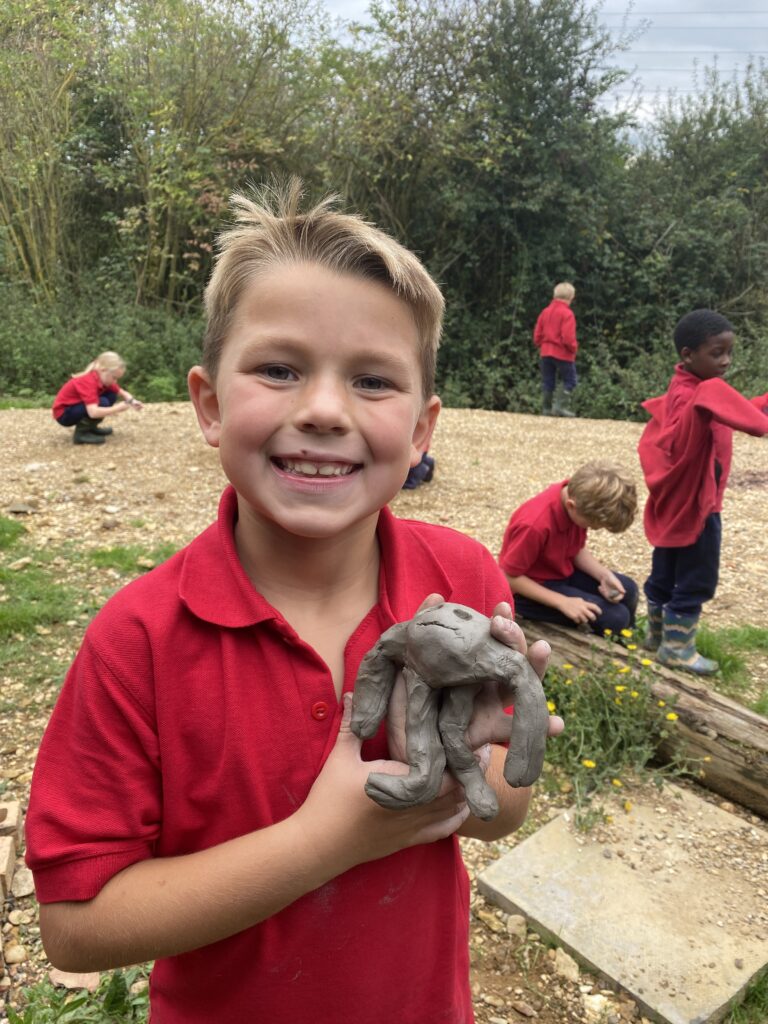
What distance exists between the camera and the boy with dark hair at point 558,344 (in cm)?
1188

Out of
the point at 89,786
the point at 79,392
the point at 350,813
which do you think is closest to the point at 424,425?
the point at 350,813

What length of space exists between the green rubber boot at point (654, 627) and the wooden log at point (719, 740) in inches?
37.8

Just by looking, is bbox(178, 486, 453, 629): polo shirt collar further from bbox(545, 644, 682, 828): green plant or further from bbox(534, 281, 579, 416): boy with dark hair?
bbox(534, 281, 579, 416): boy with dark hair

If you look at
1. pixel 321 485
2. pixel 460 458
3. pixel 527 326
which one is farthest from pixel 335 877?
pixel 527 326

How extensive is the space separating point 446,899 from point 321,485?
0.82 meters

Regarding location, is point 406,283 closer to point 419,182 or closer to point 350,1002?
point 350,1002

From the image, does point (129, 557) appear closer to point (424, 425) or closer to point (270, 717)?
point (424, 425)

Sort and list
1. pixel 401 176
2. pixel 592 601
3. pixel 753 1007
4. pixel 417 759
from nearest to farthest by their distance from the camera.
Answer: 1. pixel 417 759
2. pixel 753 1007
3. pixel 592 601
4. pixel 401 176

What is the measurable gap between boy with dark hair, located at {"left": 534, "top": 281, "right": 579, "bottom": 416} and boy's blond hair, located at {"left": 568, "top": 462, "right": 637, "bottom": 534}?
8.22 meters

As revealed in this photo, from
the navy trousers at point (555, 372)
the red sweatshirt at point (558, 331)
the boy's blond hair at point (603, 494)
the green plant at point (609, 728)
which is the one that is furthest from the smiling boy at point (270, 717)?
the navy trousers at point (555, 372)

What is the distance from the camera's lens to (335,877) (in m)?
1.26

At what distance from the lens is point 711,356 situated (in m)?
4.45

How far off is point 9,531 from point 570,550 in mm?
4354

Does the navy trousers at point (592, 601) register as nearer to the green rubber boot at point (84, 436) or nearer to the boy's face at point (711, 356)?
the boy's face at point (711, 356)
